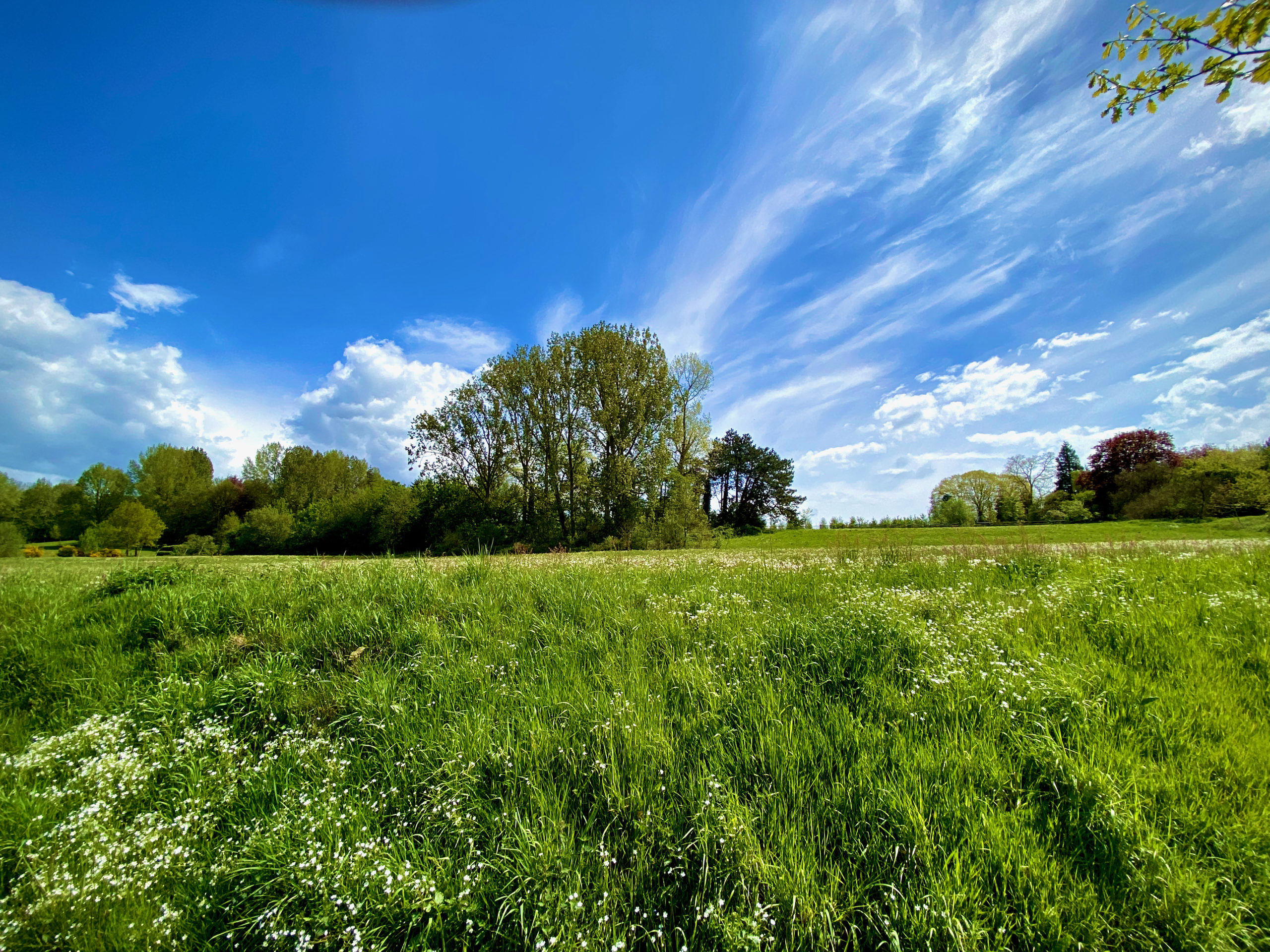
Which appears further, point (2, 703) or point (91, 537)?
point (91, 537)

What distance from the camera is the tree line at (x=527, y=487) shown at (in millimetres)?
30781

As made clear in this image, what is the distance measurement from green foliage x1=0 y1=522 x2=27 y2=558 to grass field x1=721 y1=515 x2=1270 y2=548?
42228mm

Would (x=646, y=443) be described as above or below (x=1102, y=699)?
above

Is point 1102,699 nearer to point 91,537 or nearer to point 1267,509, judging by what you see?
point 1267,509

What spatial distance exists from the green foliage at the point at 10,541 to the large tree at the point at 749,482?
51.9m

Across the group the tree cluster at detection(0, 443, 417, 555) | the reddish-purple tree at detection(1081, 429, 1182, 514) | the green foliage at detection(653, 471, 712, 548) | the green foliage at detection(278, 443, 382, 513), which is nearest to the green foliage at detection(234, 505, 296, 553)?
the tree cluster at detection(0, 443, 417, 555)

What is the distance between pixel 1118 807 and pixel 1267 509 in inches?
1534

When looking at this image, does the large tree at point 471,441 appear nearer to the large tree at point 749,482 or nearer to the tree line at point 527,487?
the tree line at point 527,487

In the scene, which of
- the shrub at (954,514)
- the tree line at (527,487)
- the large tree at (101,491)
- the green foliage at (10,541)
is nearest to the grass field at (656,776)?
the tree line at (527,487)

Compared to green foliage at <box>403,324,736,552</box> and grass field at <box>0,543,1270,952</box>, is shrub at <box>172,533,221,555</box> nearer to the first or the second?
green foliage at <box>403,324,736,552</box>

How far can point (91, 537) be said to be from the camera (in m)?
37.0

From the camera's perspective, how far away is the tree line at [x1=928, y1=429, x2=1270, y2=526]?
27.5 m

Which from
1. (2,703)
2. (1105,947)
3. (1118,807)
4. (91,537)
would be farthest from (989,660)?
(91,537)

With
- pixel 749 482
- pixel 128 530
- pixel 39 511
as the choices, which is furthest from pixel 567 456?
pixel 39 511
